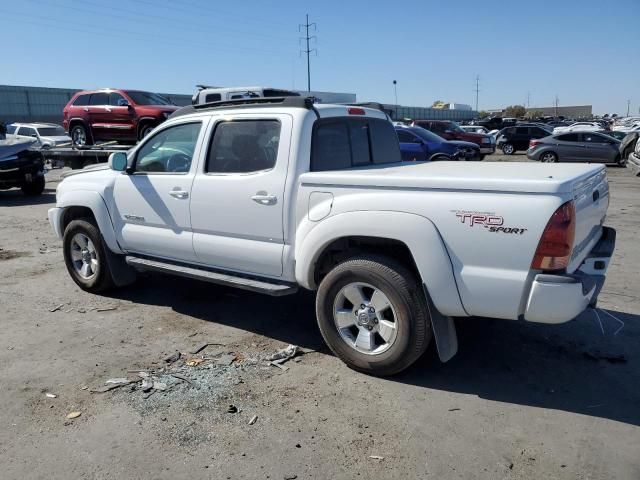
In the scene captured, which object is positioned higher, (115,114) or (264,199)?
(115,114)

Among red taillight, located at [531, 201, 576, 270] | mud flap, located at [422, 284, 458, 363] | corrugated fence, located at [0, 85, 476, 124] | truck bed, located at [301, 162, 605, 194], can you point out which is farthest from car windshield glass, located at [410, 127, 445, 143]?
corrugated fence, located at [0, 85, 476, 124]

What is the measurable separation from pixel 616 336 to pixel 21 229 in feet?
33.0

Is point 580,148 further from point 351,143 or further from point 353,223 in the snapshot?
point 353,223

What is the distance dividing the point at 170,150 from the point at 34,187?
11.6 m

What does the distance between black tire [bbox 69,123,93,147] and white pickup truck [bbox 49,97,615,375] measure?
9.10 meters

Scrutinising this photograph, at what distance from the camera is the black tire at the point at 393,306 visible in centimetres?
371

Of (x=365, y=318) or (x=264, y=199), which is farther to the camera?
(x=264, y=199)

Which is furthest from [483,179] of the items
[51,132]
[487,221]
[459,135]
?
[51,132]

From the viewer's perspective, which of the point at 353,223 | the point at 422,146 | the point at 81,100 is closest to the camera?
the point at 353,223

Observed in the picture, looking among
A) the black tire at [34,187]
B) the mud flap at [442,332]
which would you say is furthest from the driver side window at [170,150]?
the black tire at [34,187]

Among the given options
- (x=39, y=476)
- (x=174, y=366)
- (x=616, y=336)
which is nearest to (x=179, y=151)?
(x=174, y=366)

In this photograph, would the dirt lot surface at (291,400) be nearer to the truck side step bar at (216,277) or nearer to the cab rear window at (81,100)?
the truck side step bar at (216,277)

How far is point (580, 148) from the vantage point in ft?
68.7

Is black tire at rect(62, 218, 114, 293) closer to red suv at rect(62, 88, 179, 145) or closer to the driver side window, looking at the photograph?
the driver side window
